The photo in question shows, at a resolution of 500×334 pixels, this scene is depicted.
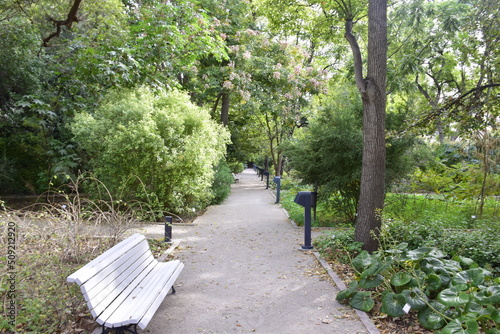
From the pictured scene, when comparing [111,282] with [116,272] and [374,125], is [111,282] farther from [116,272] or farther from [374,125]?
[374,125]

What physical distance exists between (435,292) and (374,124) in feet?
9.66

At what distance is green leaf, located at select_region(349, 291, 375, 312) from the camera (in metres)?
4.17

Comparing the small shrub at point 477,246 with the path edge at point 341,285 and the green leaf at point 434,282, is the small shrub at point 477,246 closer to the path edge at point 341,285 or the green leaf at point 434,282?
the green leaf at point 434,282

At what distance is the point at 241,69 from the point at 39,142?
8.65 meters

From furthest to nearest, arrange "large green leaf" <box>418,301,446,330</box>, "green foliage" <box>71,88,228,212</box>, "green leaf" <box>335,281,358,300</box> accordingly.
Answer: "green foliage" <box>71,88,228,212</box>
"green leaf" <box>335,281,358,300</box>
"large green leaf" <box>418,301,446,330</box>

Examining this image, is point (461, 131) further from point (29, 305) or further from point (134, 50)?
point (29, 305)

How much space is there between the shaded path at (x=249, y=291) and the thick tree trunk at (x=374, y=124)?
1342 mm

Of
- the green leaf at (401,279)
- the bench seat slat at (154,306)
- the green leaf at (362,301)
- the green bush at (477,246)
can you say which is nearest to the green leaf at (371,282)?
the green leaf at (362,301)

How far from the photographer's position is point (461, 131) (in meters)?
8.49

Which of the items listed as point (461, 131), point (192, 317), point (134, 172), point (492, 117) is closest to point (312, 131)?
point (461, 131)

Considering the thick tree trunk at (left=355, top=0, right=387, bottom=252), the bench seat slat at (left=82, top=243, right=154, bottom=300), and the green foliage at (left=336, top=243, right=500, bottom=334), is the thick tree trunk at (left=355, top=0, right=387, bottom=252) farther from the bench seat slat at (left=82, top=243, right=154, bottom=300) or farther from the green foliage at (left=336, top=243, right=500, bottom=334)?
the bench seat slat at (left=82, top=243, right=154, bottom=300)

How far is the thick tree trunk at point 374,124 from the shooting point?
6176 mm

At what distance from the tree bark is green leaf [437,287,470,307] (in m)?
2.59

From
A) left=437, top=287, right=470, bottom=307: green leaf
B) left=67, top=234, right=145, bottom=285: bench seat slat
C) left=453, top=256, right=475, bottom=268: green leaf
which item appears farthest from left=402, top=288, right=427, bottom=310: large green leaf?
left=67, top=234, right=145, bottom=285: bench seat slat
